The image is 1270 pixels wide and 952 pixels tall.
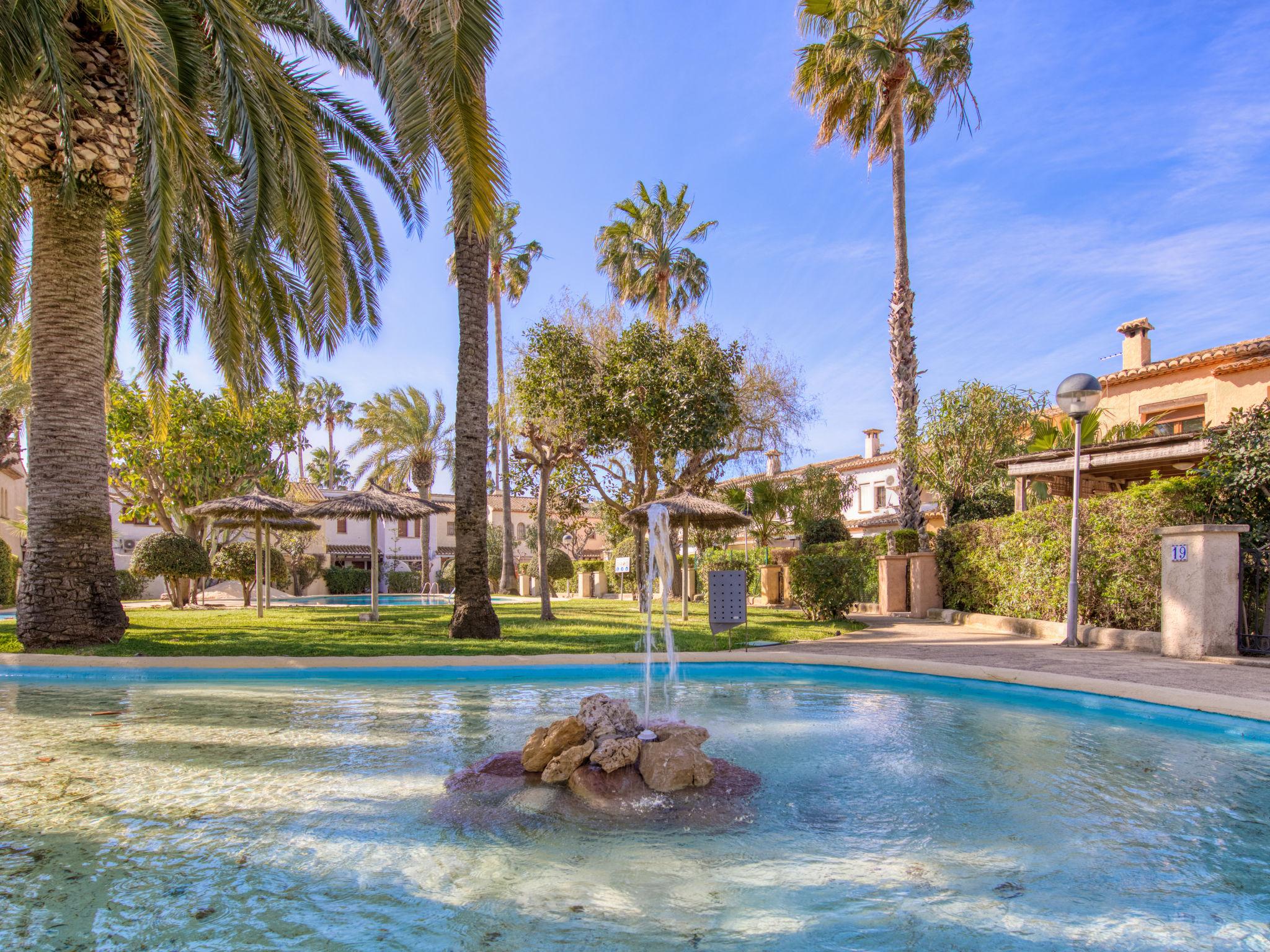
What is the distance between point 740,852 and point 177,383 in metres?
26.2

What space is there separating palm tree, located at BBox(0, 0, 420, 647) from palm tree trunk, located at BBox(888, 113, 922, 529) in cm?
1284

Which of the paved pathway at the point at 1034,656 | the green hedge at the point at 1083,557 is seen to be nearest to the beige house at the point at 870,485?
the green hedge at the point at 1083,557

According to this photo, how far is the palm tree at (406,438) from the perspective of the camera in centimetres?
3794

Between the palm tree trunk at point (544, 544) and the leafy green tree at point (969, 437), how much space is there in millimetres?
10002

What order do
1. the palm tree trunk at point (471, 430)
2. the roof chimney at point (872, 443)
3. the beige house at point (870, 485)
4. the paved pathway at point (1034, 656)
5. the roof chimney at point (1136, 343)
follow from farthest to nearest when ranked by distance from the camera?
the roof chimney at point (872, 443) < the beige house at point (870, 485) < the roof chimney at point (1136, 343) < the palm tree trunk at point (471, 430) < the paved pathway at point (1034, 656)

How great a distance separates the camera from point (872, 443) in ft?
139

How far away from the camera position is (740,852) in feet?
13.0

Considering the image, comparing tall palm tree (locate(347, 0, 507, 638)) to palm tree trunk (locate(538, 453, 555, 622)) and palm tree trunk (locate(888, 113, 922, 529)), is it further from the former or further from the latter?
palm tree trunk (locate(888, 113, 922, 529))

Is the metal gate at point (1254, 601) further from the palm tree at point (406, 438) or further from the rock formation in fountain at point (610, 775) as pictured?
the palm tree at point (406, 438)

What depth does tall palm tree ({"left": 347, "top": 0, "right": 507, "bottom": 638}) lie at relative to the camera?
23.2ft

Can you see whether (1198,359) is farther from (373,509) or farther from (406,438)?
(406,438)

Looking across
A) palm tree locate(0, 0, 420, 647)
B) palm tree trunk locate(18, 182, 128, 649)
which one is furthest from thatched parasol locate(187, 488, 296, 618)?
palm tree trunk locate(18, 182, 128, 649)

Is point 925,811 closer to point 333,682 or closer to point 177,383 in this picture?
point 333,682

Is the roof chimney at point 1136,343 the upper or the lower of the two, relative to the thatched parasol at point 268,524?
upper
